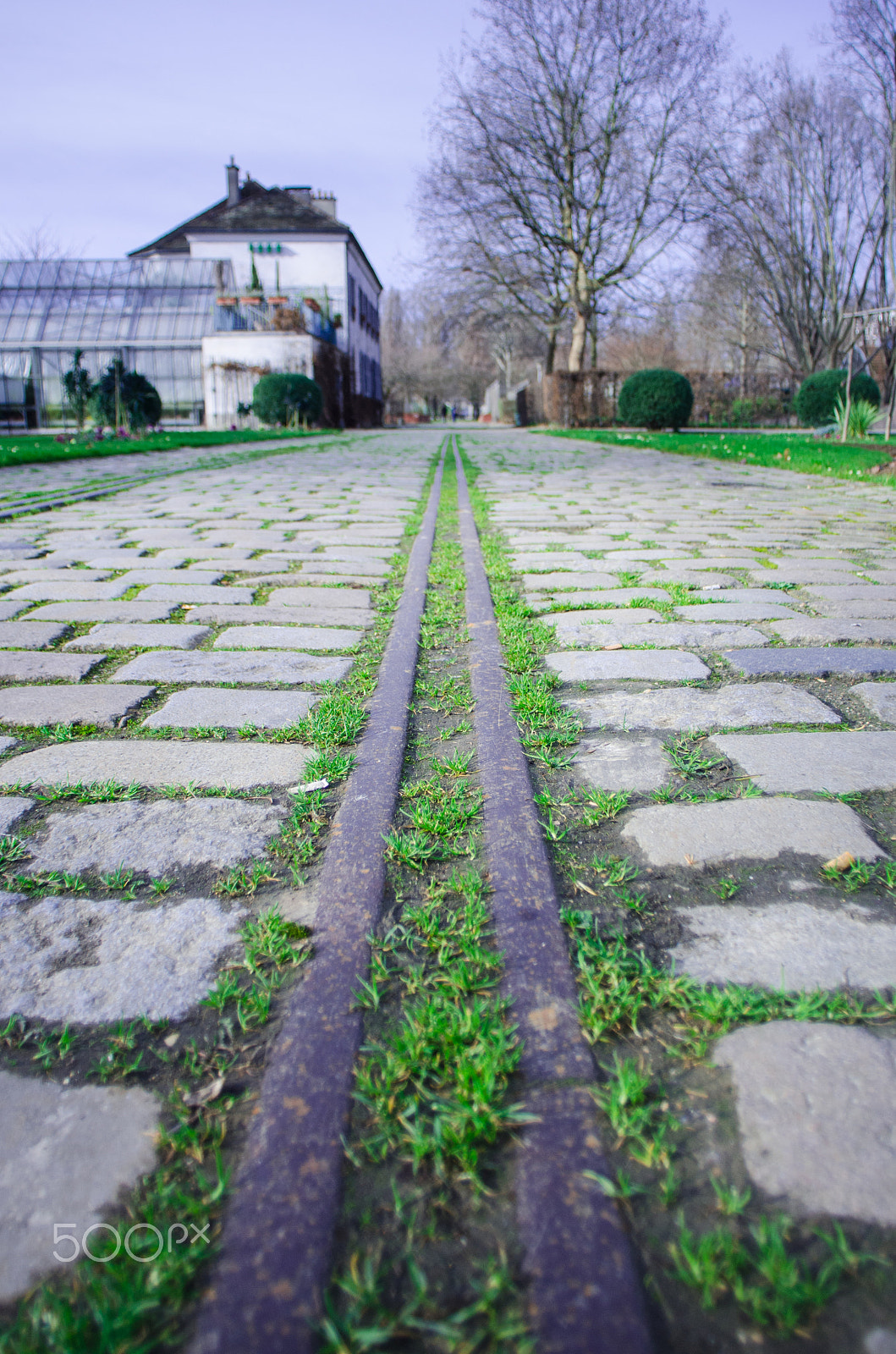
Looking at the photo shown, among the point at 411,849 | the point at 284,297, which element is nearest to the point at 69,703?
the point at 411,849

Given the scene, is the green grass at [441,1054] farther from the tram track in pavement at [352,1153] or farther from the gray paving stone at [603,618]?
the gray paving stone at [603,618]

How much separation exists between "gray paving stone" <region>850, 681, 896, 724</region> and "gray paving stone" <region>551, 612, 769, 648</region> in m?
0.47

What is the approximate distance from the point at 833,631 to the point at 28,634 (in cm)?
292

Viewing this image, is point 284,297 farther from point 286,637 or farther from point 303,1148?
point 303,1148

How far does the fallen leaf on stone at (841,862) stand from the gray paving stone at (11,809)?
Answer: 5.13 feet

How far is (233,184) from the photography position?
130 feet

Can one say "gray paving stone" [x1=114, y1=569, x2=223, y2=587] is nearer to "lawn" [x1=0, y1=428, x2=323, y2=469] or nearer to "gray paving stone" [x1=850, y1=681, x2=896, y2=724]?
"gray paving stone" [x1=850, y1=681, x2=896, y2=724]

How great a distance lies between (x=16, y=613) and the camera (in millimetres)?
3150

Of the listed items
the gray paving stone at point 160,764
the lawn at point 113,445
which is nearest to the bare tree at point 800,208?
the lawn at point 113,445

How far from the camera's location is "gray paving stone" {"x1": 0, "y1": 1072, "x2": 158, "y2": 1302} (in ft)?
2.65


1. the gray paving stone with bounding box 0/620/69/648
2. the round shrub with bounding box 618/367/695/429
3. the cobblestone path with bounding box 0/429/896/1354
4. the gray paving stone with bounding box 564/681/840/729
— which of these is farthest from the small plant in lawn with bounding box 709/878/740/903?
the round shrub with bounding box 618/367/695/429

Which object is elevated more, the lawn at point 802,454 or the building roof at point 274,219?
the building roof at point 274,219

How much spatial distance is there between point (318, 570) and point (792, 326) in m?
30.7

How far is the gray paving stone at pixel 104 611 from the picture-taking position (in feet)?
10.2
